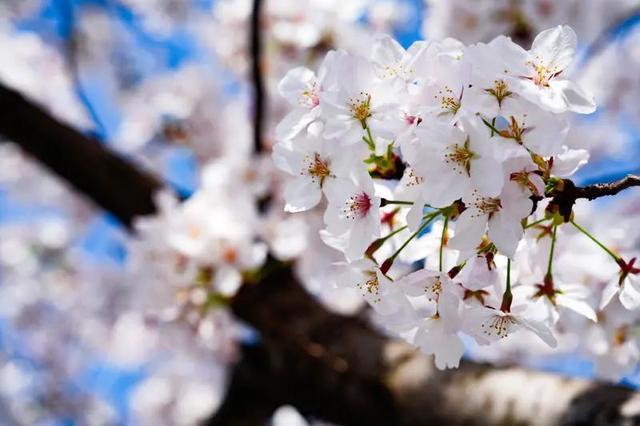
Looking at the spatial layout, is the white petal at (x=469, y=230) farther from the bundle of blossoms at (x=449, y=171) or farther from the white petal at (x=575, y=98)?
the white petal at (x=575, y=98)

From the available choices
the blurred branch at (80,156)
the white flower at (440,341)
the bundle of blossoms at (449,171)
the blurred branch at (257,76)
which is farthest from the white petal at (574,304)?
the blurred branch at (80,156)

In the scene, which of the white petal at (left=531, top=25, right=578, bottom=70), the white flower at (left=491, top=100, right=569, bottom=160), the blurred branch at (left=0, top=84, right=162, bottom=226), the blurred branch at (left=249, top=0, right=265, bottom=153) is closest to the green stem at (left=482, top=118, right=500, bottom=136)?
the white flower at (left=491, top=100, right=569, bottom=160)

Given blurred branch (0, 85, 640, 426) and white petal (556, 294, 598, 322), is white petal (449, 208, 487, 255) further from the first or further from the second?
blurred branch (0, 85, 640, 426)

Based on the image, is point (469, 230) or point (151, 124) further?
point (151, 124)

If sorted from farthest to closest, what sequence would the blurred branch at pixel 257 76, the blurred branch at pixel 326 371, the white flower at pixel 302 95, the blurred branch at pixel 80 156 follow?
the blurred branch at pixel 80 156
the blurred branch at pixel 257 76
the blurred branch at pixel 326 371
the white flower at pixel 302 95

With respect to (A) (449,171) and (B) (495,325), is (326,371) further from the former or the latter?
(A) (449,171)

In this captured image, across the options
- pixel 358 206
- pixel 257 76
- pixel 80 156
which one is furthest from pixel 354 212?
pixel 80 156

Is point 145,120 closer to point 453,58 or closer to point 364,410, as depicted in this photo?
point 364,410
